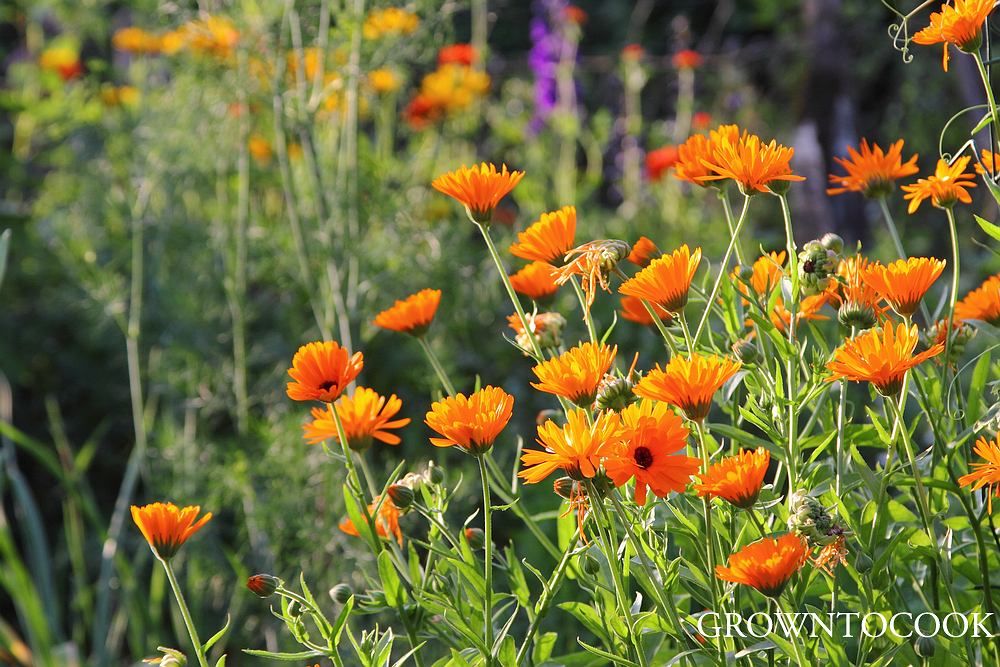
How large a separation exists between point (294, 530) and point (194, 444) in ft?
1.13

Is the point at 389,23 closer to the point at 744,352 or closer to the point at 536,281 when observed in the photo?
the point at 536,281

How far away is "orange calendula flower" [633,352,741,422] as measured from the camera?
662 mm

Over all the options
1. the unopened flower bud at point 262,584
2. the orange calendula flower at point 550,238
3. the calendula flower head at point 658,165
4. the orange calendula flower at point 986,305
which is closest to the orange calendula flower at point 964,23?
the orange calendula flower at point 986,305

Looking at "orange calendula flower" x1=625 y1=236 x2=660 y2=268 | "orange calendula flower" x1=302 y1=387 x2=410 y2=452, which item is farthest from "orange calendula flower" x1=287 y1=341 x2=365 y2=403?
"orange calendula flower" x1=625 y1=236 x2=660 y2=268

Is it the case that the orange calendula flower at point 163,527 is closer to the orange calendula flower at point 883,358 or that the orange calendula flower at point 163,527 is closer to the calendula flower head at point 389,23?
the orange calendula flower at point 883,358

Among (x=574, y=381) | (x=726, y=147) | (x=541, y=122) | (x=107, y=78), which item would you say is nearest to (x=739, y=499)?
(x=574, y=381)

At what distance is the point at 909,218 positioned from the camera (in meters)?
4.42

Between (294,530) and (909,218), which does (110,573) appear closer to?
(294,530)

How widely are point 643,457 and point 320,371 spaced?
0.90 ft

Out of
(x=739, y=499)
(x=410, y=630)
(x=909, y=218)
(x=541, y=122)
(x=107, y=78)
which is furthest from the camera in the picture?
(x=909, y=218)

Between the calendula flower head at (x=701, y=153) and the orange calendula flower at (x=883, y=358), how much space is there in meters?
0.18

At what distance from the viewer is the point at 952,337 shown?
84 centimetres

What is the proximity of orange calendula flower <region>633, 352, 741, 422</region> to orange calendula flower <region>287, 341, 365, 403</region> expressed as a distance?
244mm

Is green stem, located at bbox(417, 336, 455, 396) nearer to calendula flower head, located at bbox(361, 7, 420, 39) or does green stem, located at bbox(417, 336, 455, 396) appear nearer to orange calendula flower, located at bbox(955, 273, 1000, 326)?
orange calendula flower, located at bbox(955, 273, 1000, 326)
